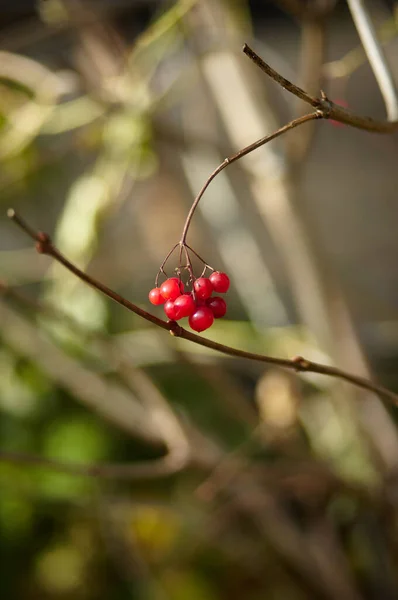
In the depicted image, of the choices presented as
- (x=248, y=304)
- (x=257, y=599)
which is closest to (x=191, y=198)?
(x=248, y=304)

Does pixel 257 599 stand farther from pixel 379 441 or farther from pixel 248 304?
pixel 248 304

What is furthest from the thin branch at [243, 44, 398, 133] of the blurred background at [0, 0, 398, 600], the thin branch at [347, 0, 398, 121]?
the blurred background at [0, 0, 398, 600]

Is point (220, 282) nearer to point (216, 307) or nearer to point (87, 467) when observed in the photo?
point (216, 307)

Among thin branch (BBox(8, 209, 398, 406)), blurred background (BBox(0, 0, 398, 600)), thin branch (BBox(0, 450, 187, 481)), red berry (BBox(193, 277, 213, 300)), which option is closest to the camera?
thin branch (BBox(8, 209, 398, 406))

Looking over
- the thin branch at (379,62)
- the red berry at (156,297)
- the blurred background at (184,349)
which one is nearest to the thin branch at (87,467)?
the blurred background at (184,349)

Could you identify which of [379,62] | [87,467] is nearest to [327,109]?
[379,62]

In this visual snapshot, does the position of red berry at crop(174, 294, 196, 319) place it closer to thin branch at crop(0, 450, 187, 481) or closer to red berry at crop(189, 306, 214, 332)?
red berry at crop(189, 306, 214, 332)

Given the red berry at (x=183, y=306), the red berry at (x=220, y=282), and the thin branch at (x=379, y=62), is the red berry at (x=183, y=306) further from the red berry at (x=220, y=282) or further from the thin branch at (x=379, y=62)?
the thin branch at (x=379, y=62)
